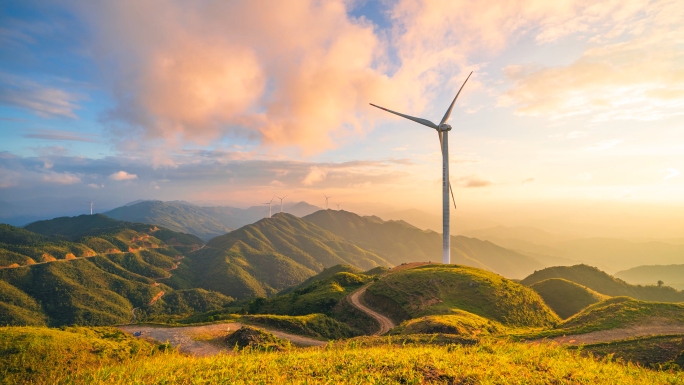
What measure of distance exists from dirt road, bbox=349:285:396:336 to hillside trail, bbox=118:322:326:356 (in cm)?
1426

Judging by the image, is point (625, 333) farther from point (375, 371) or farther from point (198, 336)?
point (198, 336)

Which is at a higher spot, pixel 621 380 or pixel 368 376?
pixel 368 376

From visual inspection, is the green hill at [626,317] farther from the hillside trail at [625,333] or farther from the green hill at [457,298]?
the green hill at [457,298]

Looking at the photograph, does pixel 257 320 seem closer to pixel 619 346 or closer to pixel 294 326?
pixel 294 326

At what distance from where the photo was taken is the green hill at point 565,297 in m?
74.8

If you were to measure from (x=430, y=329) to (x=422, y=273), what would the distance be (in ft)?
115

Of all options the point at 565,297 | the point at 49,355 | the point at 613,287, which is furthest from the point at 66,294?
the point at 613,287

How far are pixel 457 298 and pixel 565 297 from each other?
44.5 m

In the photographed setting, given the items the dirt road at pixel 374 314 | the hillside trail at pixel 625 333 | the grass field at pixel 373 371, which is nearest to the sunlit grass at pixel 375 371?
the grass field at pixel 373 371

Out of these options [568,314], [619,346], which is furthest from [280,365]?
[568,314]

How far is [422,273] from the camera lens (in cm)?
6888

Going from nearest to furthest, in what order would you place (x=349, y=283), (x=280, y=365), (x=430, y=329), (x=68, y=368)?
(x=280, y=365), (x=68, y=368), (x=430, y=329), (x=349, y=283)

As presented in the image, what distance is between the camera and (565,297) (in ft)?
260

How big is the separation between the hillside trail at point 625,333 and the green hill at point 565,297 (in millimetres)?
38679
